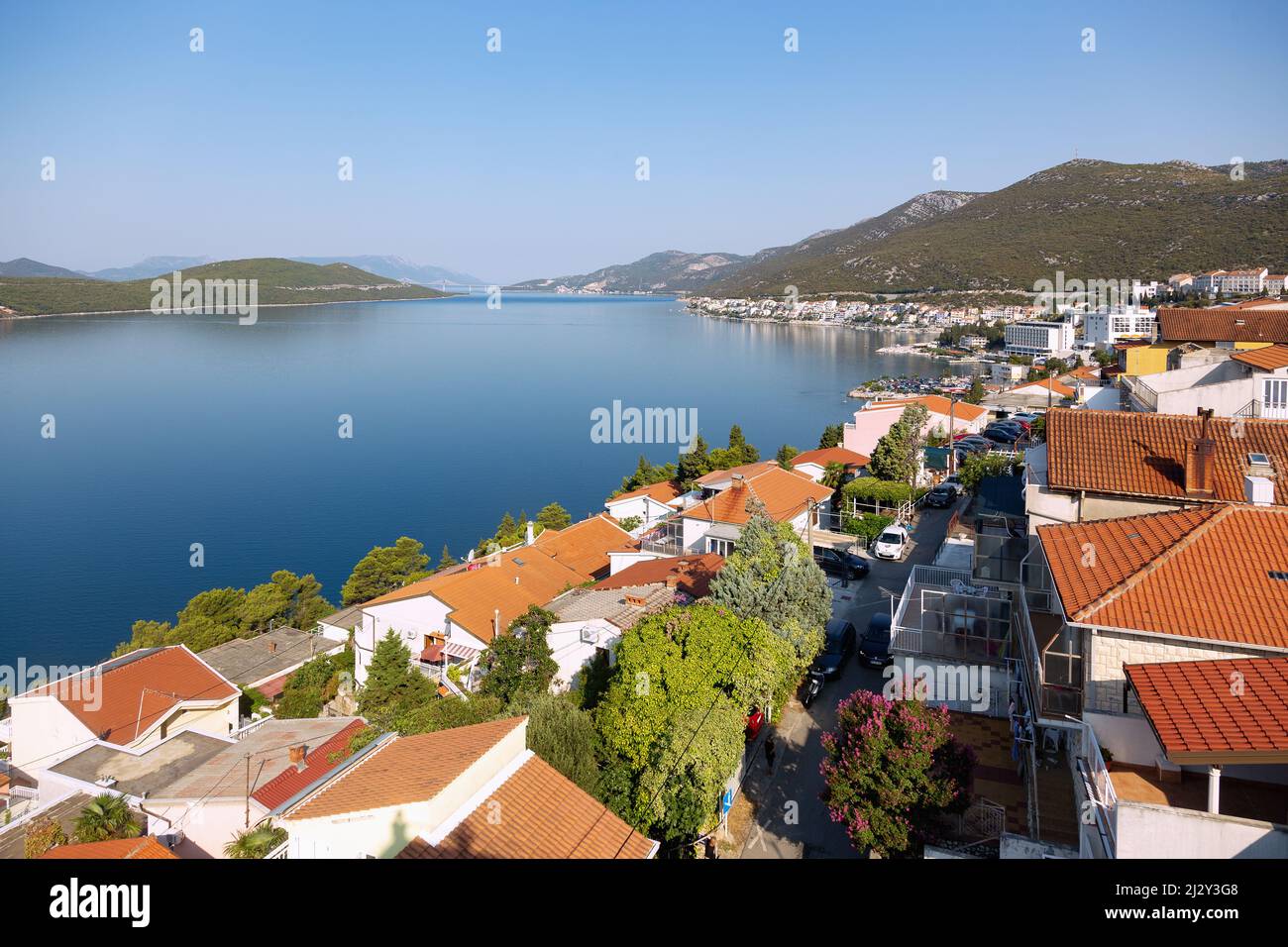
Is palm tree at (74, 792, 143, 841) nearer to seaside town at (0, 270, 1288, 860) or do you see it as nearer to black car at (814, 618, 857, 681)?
seaside town at (0, 270, 1288, 860)

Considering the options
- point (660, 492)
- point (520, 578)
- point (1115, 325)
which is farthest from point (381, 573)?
point (1115, 325)

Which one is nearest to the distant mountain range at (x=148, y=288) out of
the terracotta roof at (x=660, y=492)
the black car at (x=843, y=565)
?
the terracotta roof at (x=660, y=492)

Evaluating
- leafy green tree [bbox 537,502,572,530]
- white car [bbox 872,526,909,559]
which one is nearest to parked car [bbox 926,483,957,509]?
white car [bbox 872,526,909,559]

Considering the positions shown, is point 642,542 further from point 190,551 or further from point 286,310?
point 286,310

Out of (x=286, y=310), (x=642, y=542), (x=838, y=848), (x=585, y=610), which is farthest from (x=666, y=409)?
(x=286, y=310)

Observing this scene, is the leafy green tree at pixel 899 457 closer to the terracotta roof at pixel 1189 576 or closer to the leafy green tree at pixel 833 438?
the leafy green tree at pixel 833 438

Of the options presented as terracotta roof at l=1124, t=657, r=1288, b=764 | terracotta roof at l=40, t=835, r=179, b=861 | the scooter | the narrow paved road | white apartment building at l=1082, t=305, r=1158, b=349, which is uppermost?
white apartment building at l=1082, t=305, r=1158, b=349

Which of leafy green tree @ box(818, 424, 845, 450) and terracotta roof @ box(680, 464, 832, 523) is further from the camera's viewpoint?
leafy green tree @ box(818, 424, 845, 450)
